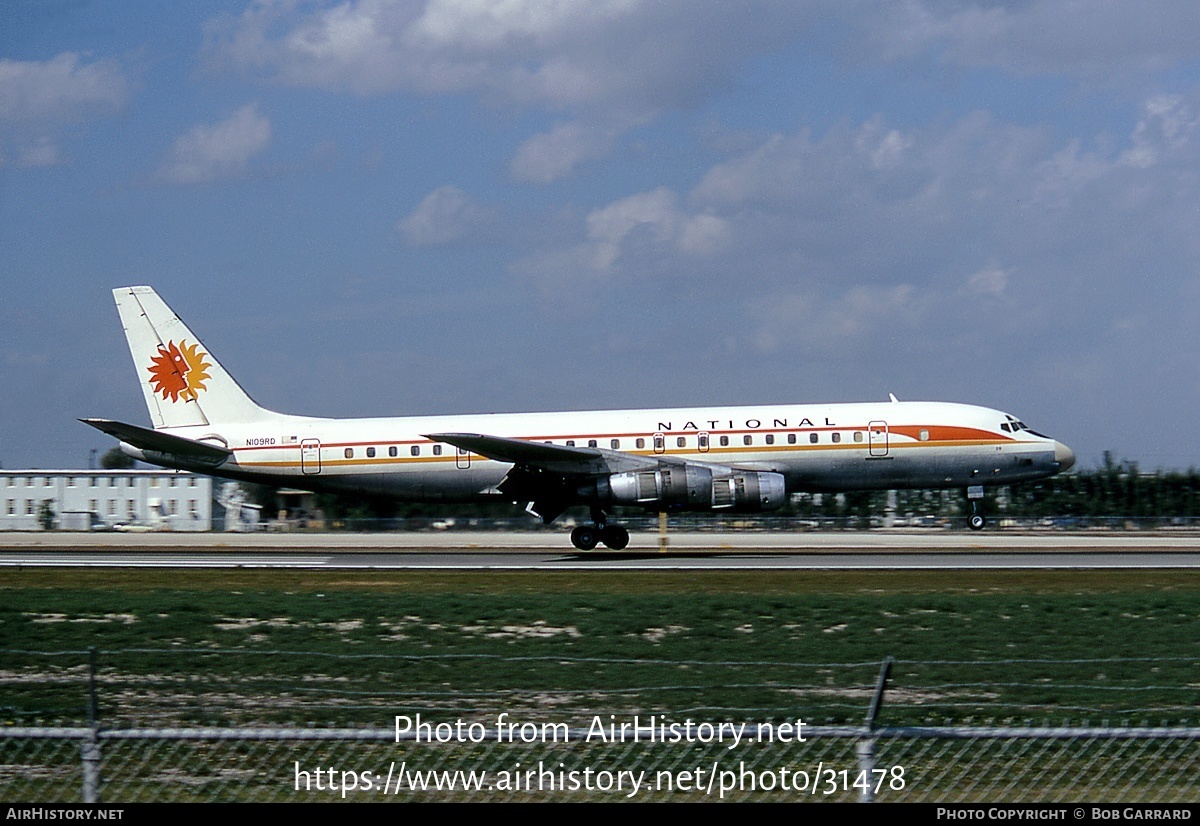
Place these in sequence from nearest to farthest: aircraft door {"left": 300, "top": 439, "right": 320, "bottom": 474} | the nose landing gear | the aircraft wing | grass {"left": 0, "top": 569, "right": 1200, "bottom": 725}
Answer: grass {"left": 0, "top": 569, "right": 1200, "bottom": 725} → the aircraft wing → the nose landing gear → aircraft door {"left": 300, "top": 439, "right": 320, "bottom": 474}

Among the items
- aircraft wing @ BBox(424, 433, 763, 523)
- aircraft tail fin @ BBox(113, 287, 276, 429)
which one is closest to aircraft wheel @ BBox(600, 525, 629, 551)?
aircraft wing @ BBox(424, 433, 763, 523)

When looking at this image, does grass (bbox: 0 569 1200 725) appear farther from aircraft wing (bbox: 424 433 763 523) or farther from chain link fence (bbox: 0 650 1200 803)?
aircraft wing (bbox: 424 433 763 523)

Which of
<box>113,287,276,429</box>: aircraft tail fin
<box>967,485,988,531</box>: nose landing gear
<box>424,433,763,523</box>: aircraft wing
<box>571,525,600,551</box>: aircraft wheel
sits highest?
<box>113,287,276,429</box>: aircraft tail fin

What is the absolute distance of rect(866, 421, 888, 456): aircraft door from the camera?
120ft

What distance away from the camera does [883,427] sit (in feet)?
120

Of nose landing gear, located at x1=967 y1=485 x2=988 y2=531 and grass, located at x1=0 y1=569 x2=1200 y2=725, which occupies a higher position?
nose landing gear, located at x1=967 y1=485 x2=988 y2=531

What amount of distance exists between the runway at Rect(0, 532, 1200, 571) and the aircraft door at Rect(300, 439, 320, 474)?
268 cm

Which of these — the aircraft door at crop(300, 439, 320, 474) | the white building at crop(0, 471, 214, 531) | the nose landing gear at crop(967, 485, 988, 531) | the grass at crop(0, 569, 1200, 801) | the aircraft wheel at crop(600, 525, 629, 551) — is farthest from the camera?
the white building at crop(0, 471, 214, 531)

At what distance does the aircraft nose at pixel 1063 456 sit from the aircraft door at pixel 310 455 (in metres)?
22.6

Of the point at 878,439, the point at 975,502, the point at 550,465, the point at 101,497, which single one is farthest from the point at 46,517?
the point at 975,502

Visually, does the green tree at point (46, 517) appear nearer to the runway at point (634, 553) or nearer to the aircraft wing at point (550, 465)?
the runway at point (634, 553)

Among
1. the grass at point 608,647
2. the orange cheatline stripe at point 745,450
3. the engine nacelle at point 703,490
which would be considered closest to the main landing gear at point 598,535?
the engine nacelle at point 703,490

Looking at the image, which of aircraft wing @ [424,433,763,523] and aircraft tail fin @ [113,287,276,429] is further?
aircraft tail fin @ [113,287,276,429]
